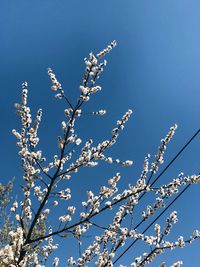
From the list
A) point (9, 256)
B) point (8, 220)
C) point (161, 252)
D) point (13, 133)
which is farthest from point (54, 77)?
point (8, 220)

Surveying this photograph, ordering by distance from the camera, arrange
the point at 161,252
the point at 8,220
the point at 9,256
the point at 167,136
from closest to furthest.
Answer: the point at 9,256 < the point at 167,136 < the point at 161,252 < the point at 8,220

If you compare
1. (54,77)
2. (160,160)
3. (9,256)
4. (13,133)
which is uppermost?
(54,77)

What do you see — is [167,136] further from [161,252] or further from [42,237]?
[42,237]

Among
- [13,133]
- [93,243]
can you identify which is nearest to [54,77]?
[13,133]

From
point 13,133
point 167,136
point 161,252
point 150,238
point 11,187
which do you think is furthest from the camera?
point 11,187

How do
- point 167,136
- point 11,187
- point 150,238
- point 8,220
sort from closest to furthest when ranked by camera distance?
point 150,238 → point 167,136 → point 8,220 → point 11,187

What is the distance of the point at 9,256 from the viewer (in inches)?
201

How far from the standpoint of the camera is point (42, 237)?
5.66 metres

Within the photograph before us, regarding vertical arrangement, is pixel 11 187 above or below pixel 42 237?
above

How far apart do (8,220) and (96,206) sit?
57.1 feet

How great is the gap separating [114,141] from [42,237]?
2033mm

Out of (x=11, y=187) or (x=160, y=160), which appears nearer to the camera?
(x=160, y=160)

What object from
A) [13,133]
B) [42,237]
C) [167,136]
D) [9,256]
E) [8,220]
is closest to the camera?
[9,256]

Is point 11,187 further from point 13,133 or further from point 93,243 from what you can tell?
point 13,133
